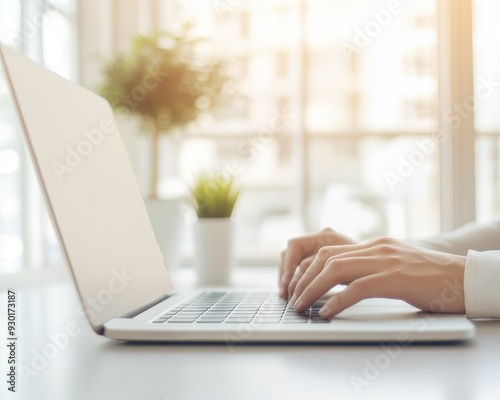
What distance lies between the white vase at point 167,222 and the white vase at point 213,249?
183 mm

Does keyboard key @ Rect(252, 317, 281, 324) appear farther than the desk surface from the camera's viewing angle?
Yes

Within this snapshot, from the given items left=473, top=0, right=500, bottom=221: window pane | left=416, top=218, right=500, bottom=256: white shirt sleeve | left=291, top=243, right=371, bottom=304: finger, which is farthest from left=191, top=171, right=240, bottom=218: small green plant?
left=473, top=0, right=500, bottom=221: window pane

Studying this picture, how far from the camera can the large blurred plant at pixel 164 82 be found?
170cm

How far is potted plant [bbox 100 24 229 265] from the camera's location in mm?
1701

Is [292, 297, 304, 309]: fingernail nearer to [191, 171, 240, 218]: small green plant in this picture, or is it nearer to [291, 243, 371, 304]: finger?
[291, 243, 371, 304]: finger

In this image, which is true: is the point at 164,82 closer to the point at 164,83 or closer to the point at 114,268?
the point at 164,83

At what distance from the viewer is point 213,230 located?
55.3 inches

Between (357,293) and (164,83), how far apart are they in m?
1.24

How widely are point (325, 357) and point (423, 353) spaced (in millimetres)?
92

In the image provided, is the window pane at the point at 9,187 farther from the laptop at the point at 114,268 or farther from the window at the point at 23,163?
the laptop at the point at 114,268

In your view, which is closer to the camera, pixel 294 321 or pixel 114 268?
pixel 294 321

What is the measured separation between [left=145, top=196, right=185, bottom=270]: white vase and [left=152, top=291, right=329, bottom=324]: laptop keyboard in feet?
2.36

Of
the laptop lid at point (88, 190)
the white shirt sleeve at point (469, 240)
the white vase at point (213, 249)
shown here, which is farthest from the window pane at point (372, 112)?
the laptop lid at point (88, 190)

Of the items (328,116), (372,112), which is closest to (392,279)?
(328,116)
